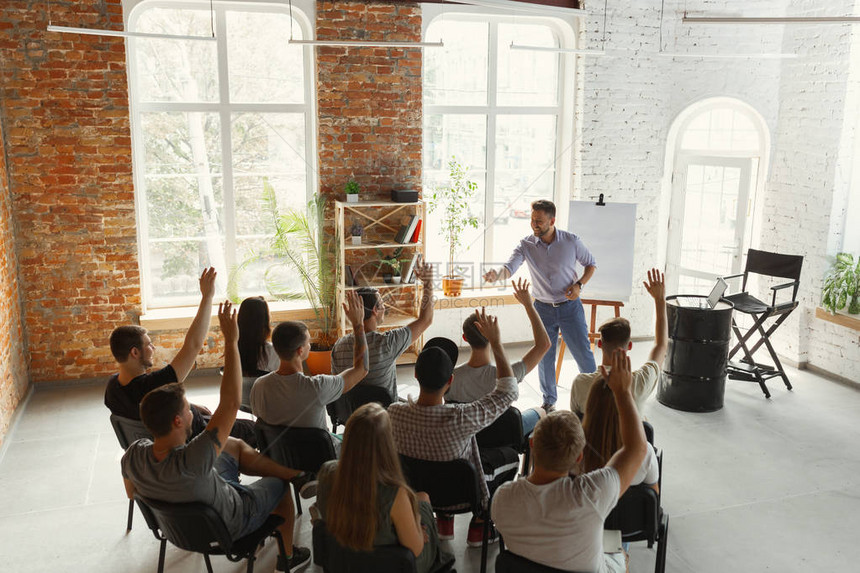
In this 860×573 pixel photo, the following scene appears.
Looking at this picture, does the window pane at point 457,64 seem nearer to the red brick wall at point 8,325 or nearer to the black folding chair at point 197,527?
the red brick wall at point 8,325

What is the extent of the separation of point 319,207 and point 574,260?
2579mm

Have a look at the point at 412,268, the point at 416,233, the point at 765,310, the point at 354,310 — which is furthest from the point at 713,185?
the point at 354,310

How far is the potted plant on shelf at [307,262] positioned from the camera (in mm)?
7262

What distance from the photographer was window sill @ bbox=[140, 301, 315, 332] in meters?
7.04

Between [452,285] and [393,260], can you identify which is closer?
[393,260]

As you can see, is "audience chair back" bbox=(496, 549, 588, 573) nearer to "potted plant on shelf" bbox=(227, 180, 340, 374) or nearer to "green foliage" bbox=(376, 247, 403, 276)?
"potted plant on shelf" bbox=(227, 180, 340, 374)

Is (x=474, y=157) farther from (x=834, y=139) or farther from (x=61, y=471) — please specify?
(x=61, y=471)

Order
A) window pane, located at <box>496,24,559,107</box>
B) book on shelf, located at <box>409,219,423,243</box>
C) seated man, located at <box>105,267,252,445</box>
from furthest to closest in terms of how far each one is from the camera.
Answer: window pane, located at <box>496,24,559,107</box> < book on shelf, located at <box>409,219,423,243</box> < seated man, located at <box>105,267,252,445</box>

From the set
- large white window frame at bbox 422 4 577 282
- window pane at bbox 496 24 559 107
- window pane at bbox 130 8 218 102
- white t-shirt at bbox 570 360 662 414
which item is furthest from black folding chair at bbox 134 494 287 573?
window pane at bbox 496 24 559 107

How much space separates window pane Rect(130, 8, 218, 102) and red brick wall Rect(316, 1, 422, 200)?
3.57ft

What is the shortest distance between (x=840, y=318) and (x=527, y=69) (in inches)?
159

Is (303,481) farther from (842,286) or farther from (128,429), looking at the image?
(842,286)

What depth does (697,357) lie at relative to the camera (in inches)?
251

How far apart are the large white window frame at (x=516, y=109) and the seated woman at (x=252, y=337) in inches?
149
